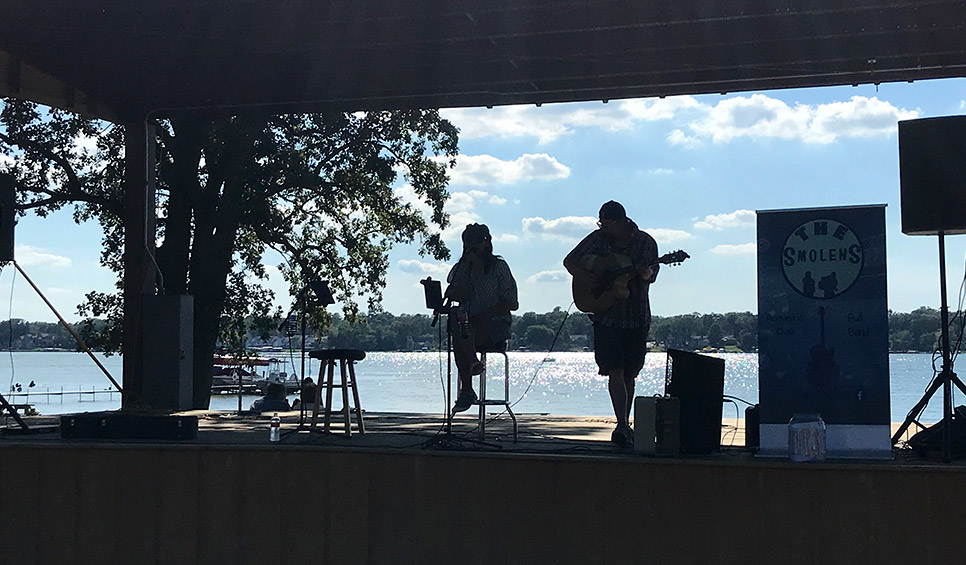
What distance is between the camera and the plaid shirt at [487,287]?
22.0 ft

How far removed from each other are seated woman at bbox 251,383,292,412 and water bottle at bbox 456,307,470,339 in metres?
3.96

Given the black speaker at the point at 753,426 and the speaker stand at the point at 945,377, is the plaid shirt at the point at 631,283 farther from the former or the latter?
the speaker stand at the point at 945,377

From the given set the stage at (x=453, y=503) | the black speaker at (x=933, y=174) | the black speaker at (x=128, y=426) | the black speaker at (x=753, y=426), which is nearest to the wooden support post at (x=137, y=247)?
the black speaker at (x=128, y=426)

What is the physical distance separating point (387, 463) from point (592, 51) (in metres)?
3.53

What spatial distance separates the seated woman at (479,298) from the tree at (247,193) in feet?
23.3

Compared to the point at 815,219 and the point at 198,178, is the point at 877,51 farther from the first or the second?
the point at 198,178

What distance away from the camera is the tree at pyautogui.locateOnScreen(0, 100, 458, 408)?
14.4 metres

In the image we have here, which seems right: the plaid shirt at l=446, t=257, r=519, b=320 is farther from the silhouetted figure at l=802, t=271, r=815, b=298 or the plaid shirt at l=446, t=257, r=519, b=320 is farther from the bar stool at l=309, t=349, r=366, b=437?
the silhouetted figure at l=802, t=271, r=815, b=298

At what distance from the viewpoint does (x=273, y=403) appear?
10438 millimetres

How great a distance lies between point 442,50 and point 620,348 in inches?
114

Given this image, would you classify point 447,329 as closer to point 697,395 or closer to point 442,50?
point 697,395

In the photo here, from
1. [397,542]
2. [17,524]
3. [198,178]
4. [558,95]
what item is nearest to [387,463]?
[397,542]

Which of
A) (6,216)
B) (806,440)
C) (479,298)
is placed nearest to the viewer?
(806,440)

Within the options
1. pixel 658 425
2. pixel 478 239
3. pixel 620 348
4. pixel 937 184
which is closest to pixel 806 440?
pixel 658 425
